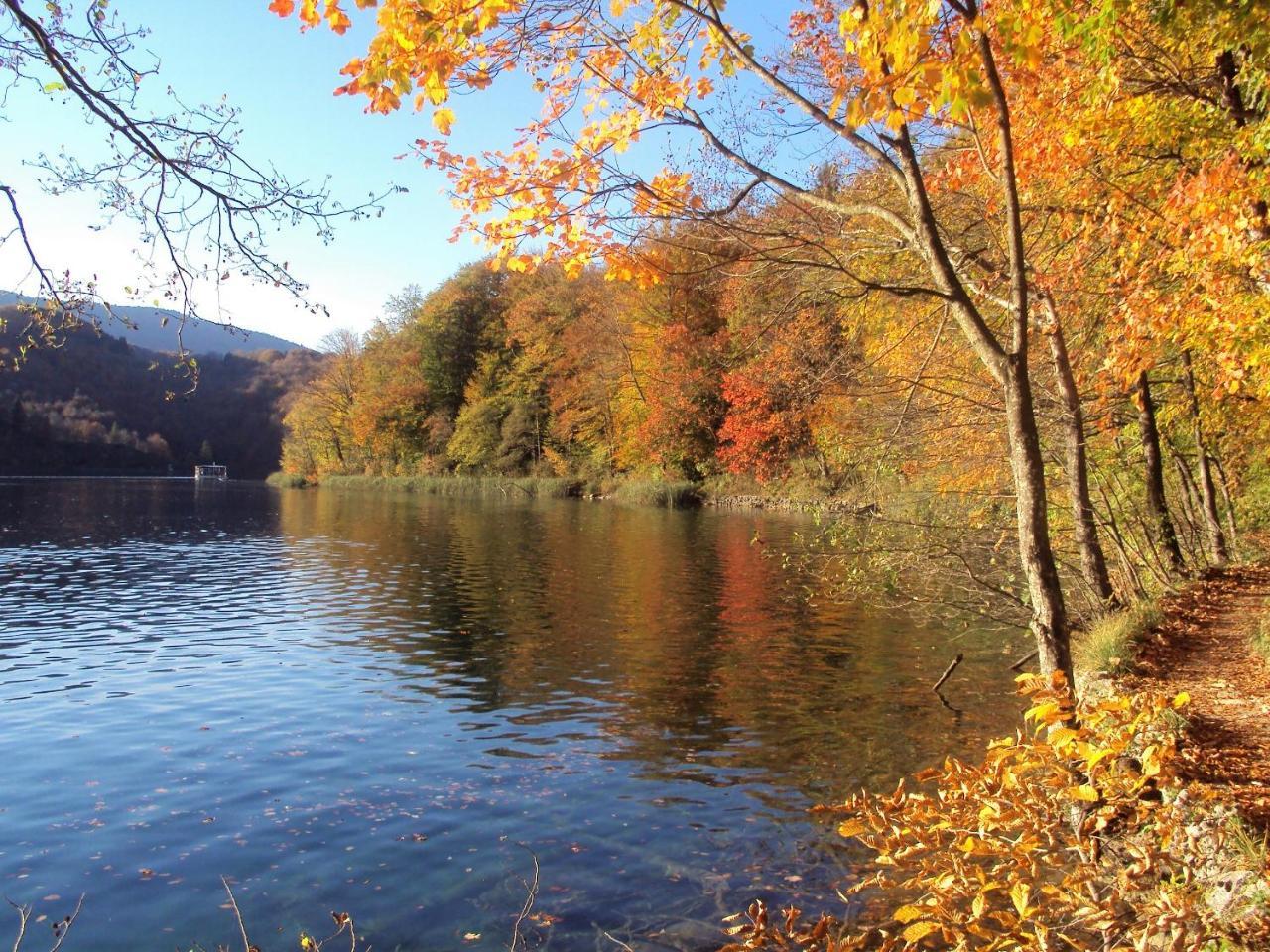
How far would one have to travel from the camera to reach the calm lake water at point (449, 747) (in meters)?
5.94

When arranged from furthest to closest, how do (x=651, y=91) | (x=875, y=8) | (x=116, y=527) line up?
(x=116, y=527), (x=651, y=91), (x=875, y=8)

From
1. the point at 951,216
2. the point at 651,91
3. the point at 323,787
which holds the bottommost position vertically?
the point at 323,787

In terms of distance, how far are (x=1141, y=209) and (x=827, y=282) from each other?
3775 mm

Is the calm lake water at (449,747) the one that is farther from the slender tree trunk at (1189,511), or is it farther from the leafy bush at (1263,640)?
the slender tree trunk at (1189,511)

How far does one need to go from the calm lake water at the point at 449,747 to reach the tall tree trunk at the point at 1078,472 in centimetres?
176

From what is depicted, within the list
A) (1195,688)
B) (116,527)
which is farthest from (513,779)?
(116,527)

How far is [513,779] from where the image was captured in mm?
8086

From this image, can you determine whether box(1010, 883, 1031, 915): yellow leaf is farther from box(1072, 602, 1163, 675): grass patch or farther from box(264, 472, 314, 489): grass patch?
box(264, 472, 314, 489): grass patch

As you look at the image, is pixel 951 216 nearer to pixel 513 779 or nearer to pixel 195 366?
pixel 513 779

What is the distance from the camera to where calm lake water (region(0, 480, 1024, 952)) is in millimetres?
5938

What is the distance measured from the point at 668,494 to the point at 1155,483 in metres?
33.2

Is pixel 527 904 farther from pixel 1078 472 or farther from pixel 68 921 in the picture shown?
pixel 1078 472

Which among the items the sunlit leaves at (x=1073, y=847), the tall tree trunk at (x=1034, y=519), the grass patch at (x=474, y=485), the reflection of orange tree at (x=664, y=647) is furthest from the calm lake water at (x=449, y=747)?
the grass patch at (x=474, y=485)

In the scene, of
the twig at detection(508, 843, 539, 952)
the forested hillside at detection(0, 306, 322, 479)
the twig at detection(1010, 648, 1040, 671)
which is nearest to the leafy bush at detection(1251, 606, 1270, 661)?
the twig at detection(1010, 648, 1040, 671)
